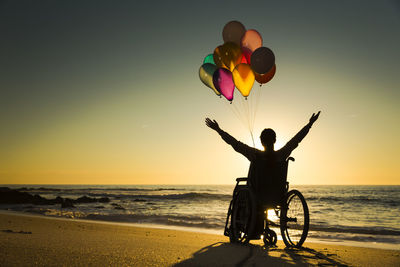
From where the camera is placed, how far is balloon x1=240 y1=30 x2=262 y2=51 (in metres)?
6.83

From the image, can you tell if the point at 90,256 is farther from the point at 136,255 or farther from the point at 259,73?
the point at 259,73

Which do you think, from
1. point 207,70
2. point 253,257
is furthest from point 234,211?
point 207,70

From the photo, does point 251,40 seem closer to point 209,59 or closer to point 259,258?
point 209,59

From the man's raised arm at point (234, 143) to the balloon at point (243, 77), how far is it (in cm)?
187

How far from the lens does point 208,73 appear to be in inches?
285

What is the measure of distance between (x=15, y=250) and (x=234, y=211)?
2904 millimetres

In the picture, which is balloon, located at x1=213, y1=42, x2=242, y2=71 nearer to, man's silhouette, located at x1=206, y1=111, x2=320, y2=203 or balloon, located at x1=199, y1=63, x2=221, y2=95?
balloon, located at x1=199, y1=63, x2=221, y2=95

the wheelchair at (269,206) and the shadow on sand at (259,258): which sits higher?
the wheelchair at (269,206)

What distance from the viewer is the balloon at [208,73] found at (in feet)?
23.6

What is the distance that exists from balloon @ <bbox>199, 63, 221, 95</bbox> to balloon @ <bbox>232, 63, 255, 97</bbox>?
Answer: 91 centimetres

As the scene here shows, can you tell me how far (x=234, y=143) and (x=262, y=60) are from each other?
7.39 feet

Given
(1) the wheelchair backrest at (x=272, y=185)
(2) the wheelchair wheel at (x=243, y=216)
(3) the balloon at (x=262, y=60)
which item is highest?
(3) the balloon at (x=262, y=60)

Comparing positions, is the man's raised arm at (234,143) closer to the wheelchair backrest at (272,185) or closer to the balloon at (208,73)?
the wheelchair backrest at (272,185)

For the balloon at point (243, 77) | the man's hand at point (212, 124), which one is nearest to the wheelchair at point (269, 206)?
the man's hand at point (212, 124)
